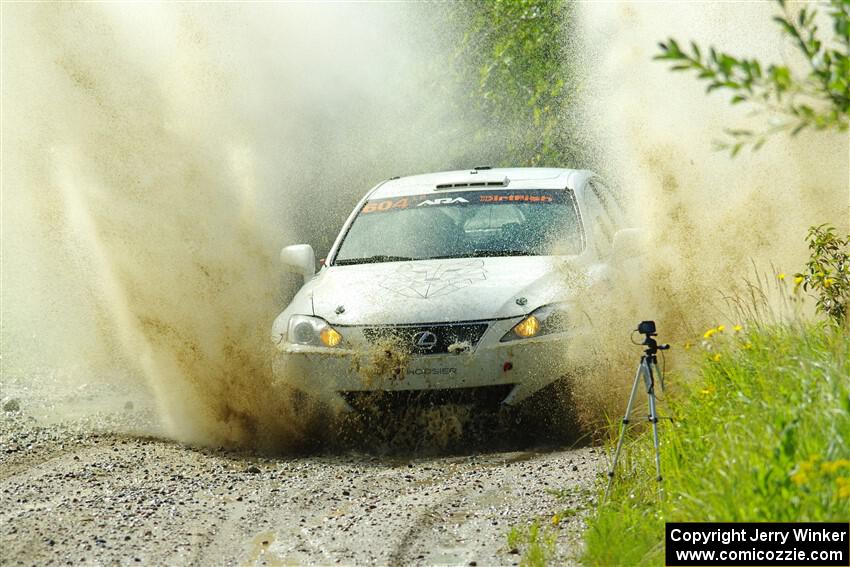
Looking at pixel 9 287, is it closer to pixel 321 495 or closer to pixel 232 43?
pixel 232 43

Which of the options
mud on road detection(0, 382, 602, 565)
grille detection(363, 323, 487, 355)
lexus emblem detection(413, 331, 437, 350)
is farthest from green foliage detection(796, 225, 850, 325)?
lexus emblem detection(413, 331, 437, 350)

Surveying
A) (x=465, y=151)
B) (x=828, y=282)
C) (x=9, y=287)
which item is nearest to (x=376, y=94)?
(x=465, y=151)

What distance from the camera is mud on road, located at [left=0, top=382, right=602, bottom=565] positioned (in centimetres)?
546

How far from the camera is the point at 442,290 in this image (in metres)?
7.82

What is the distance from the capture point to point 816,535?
169 inches

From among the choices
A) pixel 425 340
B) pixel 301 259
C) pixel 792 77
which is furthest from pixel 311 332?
pixel 792 77

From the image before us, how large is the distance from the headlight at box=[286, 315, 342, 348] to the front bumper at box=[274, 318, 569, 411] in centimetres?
14

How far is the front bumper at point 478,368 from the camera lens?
24.3 feet

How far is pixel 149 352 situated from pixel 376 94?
24.6ft

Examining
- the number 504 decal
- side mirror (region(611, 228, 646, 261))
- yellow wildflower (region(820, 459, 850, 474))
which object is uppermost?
the number 504 decal

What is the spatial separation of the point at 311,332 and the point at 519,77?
687 centimetres

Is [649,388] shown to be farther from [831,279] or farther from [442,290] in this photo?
[442,290]

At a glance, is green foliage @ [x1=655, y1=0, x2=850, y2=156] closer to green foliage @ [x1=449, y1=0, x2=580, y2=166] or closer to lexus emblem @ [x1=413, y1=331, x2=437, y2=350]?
lexus emblem @ [x1=413, y1=331, x2=437, y2=350]

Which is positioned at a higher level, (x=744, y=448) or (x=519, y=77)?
(x=519, y=77)
